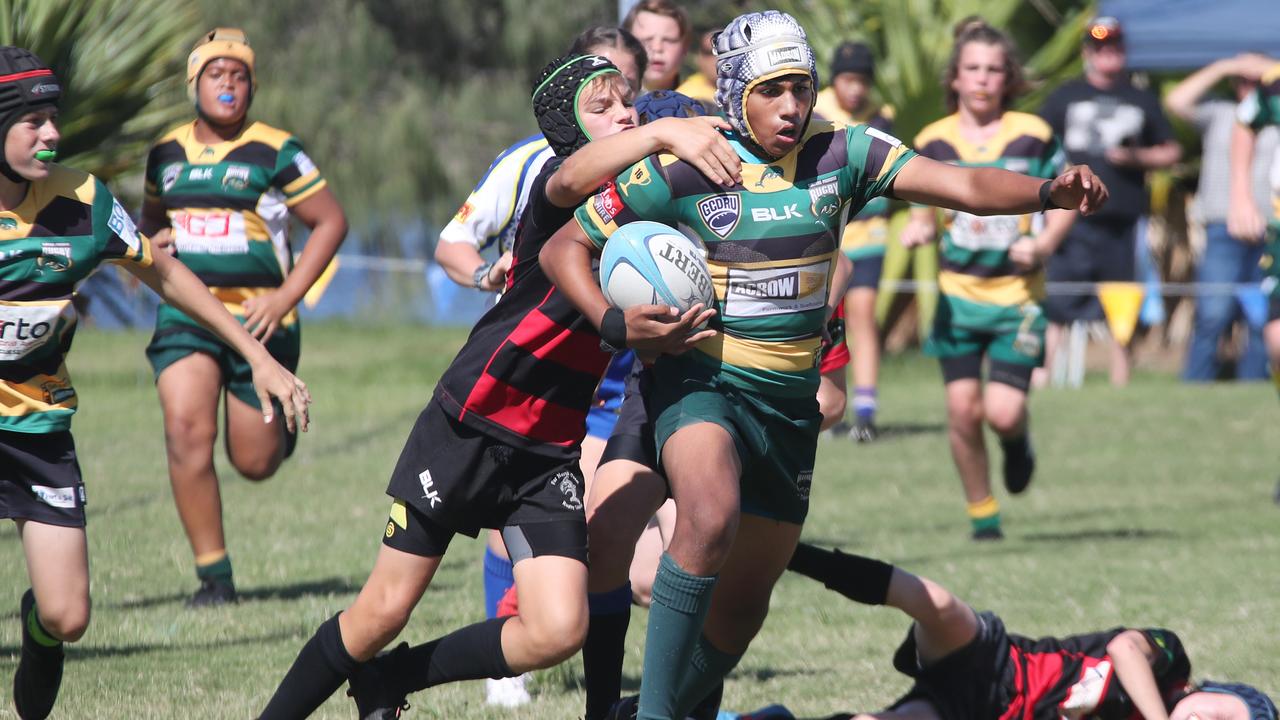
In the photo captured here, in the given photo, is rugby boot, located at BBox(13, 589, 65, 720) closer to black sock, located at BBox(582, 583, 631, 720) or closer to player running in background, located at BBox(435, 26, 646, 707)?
player running in background, located at BBox(435, 26, 646, 707)

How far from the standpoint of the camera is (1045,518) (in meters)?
9.02

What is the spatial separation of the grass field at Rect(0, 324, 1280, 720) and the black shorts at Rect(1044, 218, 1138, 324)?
116 centimetres

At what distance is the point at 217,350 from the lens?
261 inches

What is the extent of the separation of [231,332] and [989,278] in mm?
4494

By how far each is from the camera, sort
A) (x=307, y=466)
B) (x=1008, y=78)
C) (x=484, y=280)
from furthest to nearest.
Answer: (x=307, y=466) → (x=1008, y=78) → (x=484, y=280)

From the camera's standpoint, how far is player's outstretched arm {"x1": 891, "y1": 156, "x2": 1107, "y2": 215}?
4.34 meters

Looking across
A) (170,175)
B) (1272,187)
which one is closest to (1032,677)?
(170,175)

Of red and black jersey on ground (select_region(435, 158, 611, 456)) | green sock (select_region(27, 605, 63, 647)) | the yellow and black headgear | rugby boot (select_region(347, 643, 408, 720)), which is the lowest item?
rugby boot (select_region(347, 643, 408, 720))

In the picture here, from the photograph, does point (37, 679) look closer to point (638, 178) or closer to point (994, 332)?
point (638, 178)

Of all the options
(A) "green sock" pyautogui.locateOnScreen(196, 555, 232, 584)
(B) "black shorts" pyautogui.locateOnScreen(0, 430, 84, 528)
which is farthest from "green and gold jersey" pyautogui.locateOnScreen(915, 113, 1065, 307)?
(B) "black shorts" pyautogui.locateOnScreen(0, 430, 84, 528)

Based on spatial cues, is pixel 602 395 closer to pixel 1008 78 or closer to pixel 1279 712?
pixel 1279 712

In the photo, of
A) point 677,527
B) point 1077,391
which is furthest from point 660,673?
point 1077,391

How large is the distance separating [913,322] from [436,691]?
12.4m

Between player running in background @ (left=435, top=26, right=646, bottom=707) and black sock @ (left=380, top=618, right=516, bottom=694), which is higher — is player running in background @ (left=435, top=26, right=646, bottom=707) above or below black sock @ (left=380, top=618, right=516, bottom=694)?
above
